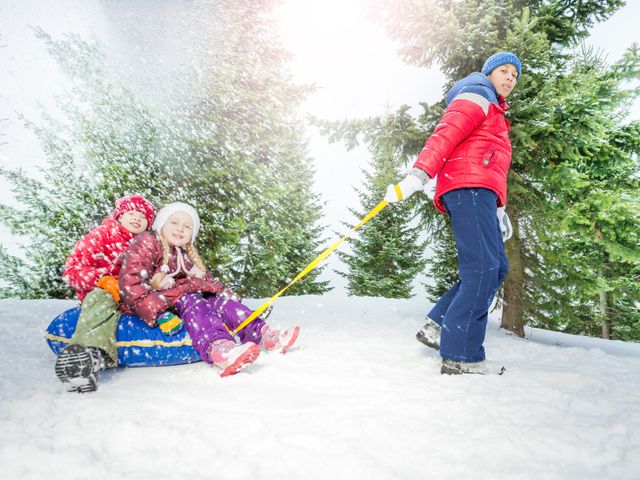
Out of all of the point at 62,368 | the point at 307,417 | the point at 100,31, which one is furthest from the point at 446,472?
the point at 100,31

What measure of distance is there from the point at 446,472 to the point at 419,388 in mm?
777

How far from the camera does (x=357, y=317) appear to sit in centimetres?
437

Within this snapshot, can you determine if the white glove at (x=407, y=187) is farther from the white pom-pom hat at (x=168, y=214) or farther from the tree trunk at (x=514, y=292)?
the tree trunk at (x=514, y=292)

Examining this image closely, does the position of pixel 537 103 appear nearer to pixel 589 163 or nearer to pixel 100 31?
pixel 589 163

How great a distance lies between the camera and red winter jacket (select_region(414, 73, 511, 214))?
7.64 ft

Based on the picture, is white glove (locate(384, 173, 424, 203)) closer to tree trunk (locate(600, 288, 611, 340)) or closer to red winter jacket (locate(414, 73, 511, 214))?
red winter jacket (locate(414, 73, 511, 214))

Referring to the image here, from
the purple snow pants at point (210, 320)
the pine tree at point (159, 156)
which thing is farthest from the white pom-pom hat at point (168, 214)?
the pine tree at point (159, 156)

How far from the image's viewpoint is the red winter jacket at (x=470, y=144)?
7.64ft

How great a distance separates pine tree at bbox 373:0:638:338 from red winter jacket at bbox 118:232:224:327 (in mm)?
3912

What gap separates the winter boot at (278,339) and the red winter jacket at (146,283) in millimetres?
636

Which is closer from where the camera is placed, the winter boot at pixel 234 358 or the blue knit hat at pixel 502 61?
the winter boot at pixel 234 358

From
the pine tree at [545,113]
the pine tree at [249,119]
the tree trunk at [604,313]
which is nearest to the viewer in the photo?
the pine tree at [545,113]

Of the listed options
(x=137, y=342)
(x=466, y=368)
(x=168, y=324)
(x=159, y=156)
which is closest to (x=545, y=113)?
(x=466, y=368)

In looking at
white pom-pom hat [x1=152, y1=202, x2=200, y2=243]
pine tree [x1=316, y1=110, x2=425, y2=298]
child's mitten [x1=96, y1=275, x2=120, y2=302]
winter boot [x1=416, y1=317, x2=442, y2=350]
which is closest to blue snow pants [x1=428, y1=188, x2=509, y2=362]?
winter boot [x1=416, y1=317, x2=442, y2=350]
